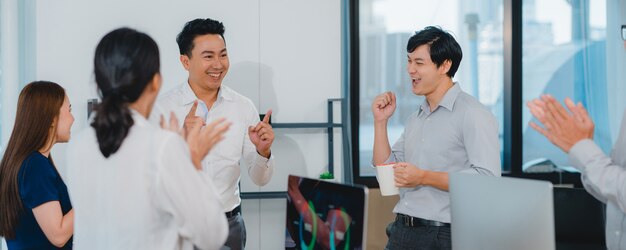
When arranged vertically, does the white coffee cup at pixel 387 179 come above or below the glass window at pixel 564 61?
below

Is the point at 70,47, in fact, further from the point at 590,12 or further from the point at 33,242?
the point at 590,12

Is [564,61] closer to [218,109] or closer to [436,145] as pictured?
[436,145]

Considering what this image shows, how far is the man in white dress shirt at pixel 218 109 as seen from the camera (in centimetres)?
271

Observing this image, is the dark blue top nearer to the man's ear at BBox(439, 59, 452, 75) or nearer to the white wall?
the man's ear at BBox(439, 59, 452, 75)

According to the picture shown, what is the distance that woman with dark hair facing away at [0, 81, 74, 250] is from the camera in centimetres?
201

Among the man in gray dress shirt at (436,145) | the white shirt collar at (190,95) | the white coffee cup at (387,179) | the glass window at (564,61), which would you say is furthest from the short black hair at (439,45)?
the glass window at (564,61)

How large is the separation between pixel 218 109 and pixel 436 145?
928 millimetres

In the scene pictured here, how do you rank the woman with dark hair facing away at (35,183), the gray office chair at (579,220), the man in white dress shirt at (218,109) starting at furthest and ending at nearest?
the gray office chair at (579,220) → the man in white dress shirt at (218,109) → the woman with dark hair facing away at (35,183)

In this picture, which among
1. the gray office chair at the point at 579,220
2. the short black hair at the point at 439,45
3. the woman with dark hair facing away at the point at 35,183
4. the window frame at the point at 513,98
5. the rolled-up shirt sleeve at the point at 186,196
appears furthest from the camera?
the window frame at the point at 513,98

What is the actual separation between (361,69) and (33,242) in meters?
2.33

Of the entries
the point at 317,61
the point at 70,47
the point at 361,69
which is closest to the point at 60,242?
the point at 70,47

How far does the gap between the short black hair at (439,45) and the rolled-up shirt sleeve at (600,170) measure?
83cm

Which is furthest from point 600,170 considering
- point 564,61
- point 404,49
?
point 564,61

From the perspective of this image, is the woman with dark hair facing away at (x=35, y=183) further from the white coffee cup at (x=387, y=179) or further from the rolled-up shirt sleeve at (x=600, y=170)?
the rolled-up shirt sleeve at (x=600, y=170)
